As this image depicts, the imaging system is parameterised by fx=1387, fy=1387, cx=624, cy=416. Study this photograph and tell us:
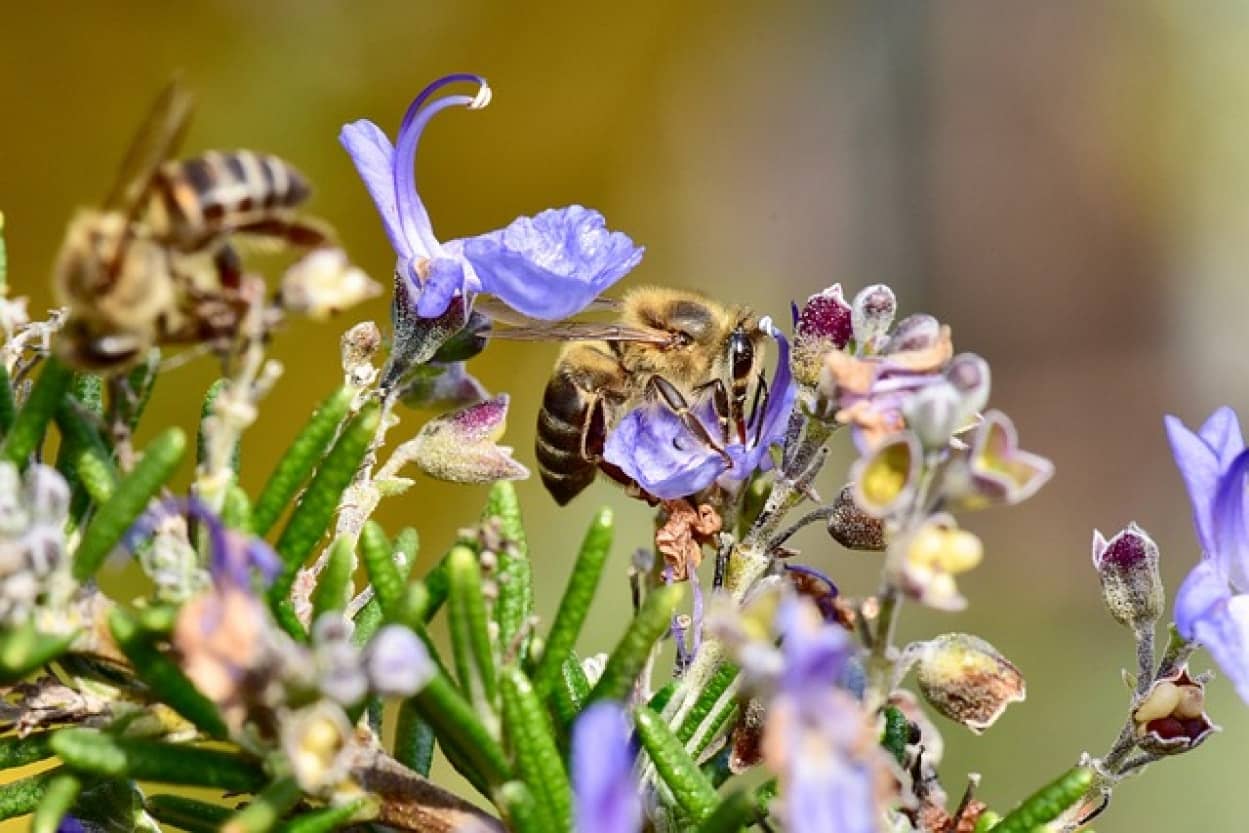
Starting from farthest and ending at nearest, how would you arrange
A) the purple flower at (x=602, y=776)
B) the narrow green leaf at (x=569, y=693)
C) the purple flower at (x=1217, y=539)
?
the narrow green leaf at (x=569, y=693) < the purple flower at (x=1217, y=539) < the purple flower at (x=602, y=776)

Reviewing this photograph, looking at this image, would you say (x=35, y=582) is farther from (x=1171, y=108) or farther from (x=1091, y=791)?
(x=1171, y=108)

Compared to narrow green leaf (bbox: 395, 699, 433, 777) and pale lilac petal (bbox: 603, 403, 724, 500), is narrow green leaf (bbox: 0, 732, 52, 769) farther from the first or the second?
pale lilac petal (bbox: 603, 403, 724, 500)

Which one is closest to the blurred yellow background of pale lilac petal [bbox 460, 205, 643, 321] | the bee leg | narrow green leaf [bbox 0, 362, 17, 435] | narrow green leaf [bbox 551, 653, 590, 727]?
the bee leg

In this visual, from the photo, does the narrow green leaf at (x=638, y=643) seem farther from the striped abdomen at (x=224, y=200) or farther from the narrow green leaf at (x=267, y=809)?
the striped abdomen at (x=224, y=200)

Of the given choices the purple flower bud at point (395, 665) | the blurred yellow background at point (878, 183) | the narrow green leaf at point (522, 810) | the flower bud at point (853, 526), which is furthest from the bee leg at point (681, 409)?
the blurred yellow background at point (878, 183)

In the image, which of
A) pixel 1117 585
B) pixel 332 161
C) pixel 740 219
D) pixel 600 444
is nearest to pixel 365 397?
pixel 600 444

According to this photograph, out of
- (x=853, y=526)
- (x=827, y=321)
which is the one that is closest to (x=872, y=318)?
(x=827, y=321)
